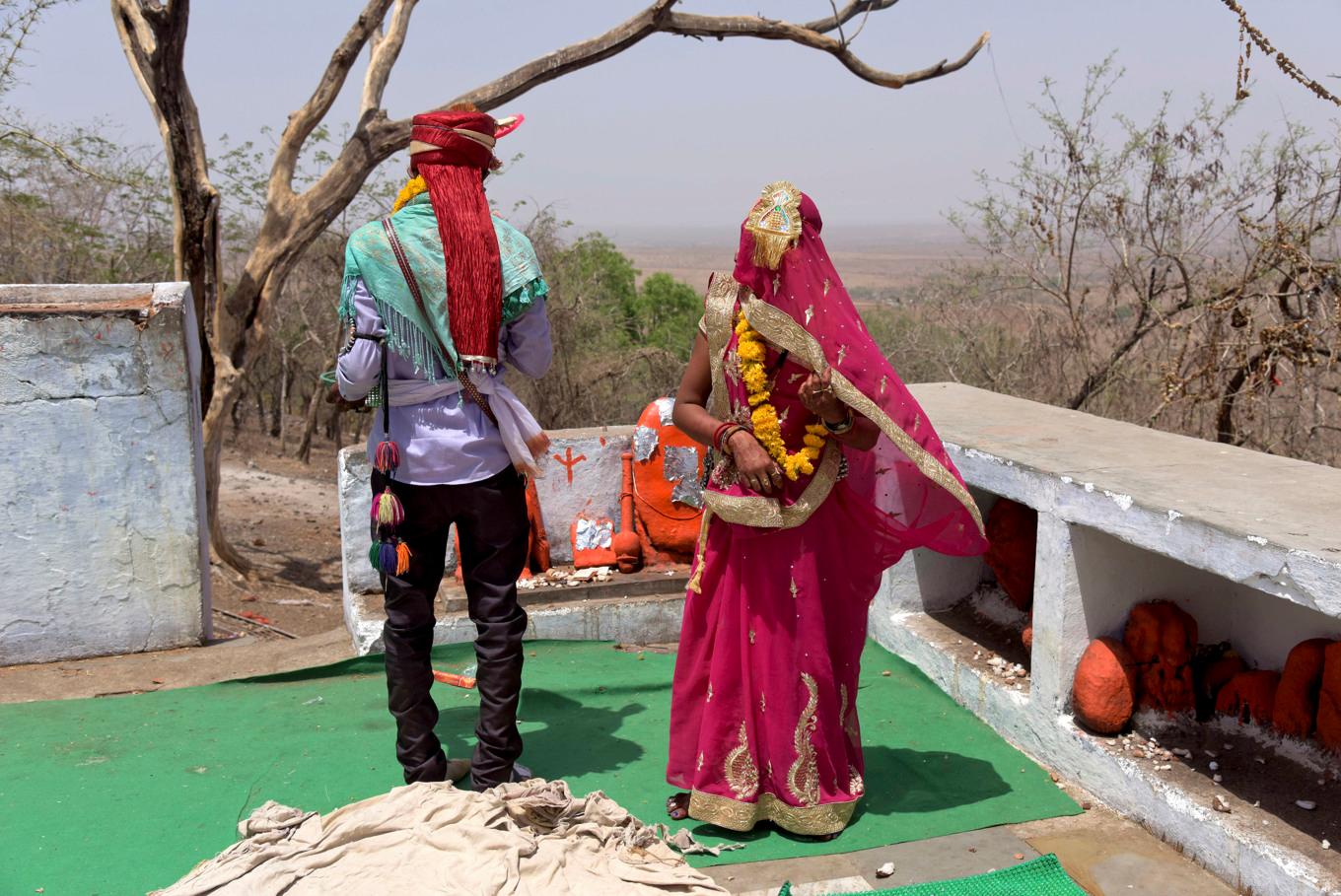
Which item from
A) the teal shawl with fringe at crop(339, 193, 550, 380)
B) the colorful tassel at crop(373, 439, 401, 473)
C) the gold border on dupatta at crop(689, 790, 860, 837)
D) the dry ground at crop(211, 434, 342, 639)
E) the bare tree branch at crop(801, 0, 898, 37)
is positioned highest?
the bare tree branch at crop(801, 0, 898, 37)

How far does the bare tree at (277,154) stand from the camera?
9117 millimetres

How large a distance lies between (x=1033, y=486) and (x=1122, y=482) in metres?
0.31

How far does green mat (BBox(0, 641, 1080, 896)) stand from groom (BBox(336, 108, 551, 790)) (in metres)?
0.50

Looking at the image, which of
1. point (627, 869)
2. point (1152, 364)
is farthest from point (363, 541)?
point (1152, 364)

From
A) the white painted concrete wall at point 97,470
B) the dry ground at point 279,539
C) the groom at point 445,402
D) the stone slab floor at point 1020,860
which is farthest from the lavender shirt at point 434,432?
the dry ground at point 279,539

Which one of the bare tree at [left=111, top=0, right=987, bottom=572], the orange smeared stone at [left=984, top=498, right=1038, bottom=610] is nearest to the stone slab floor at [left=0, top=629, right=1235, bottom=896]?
the orange smeared stone at [left=984, top=498, right=1038, bottom=610]

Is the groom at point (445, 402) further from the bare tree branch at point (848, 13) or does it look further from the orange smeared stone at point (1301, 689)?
the bare tree branch at point (848, 13)

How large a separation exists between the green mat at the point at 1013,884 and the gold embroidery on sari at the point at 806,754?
0.35 meters

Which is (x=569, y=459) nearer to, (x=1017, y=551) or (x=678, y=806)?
(x=1017, y=551)

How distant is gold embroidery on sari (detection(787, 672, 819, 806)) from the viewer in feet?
10.6

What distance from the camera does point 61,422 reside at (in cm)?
456

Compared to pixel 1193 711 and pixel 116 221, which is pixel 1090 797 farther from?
pixel 116 221

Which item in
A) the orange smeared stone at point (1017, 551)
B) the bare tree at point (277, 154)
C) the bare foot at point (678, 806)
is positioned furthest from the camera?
the bare tree at point (277, 154)

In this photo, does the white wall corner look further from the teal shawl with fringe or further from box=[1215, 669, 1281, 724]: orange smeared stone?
the teal shawl with fringe
